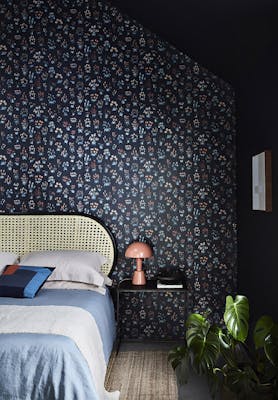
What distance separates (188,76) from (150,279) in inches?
73.6

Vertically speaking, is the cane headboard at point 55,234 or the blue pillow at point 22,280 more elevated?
the cane headboard at point 55,234

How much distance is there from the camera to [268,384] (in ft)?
7.23

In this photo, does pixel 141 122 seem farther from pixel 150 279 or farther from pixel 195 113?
pixel 150 279

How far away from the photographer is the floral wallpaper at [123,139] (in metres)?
4.32

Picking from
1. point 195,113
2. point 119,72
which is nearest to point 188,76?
point 195,113

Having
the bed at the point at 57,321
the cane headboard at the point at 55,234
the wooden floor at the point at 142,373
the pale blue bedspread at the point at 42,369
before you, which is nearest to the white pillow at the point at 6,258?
the bed at the point at 57,321

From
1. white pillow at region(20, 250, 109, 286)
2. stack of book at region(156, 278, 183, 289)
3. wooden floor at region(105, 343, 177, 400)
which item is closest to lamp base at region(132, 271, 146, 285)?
stack of book at region(156, 278, 183, 289)

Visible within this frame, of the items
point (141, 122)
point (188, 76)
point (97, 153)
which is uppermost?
point (188, 76)

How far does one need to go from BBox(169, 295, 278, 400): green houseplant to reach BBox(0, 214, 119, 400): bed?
1.81ft

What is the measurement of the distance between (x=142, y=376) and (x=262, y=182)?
1678 mm

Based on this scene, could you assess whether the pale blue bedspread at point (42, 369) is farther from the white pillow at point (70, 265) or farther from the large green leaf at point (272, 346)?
the white pillow at point (70, 265)

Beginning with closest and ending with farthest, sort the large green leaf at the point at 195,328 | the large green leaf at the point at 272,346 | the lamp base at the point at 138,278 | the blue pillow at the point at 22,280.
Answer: the large green leaf at the point at 272,346, the large green leaf at the point at 195,328, the blue pillow at the point at 22,280, the lamp base at the point at 138,278

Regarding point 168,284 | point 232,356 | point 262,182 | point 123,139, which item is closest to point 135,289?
point 168,284

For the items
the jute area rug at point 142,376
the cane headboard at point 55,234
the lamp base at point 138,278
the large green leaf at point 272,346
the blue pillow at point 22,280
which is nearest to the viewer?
the large green leaf at point 272,346
